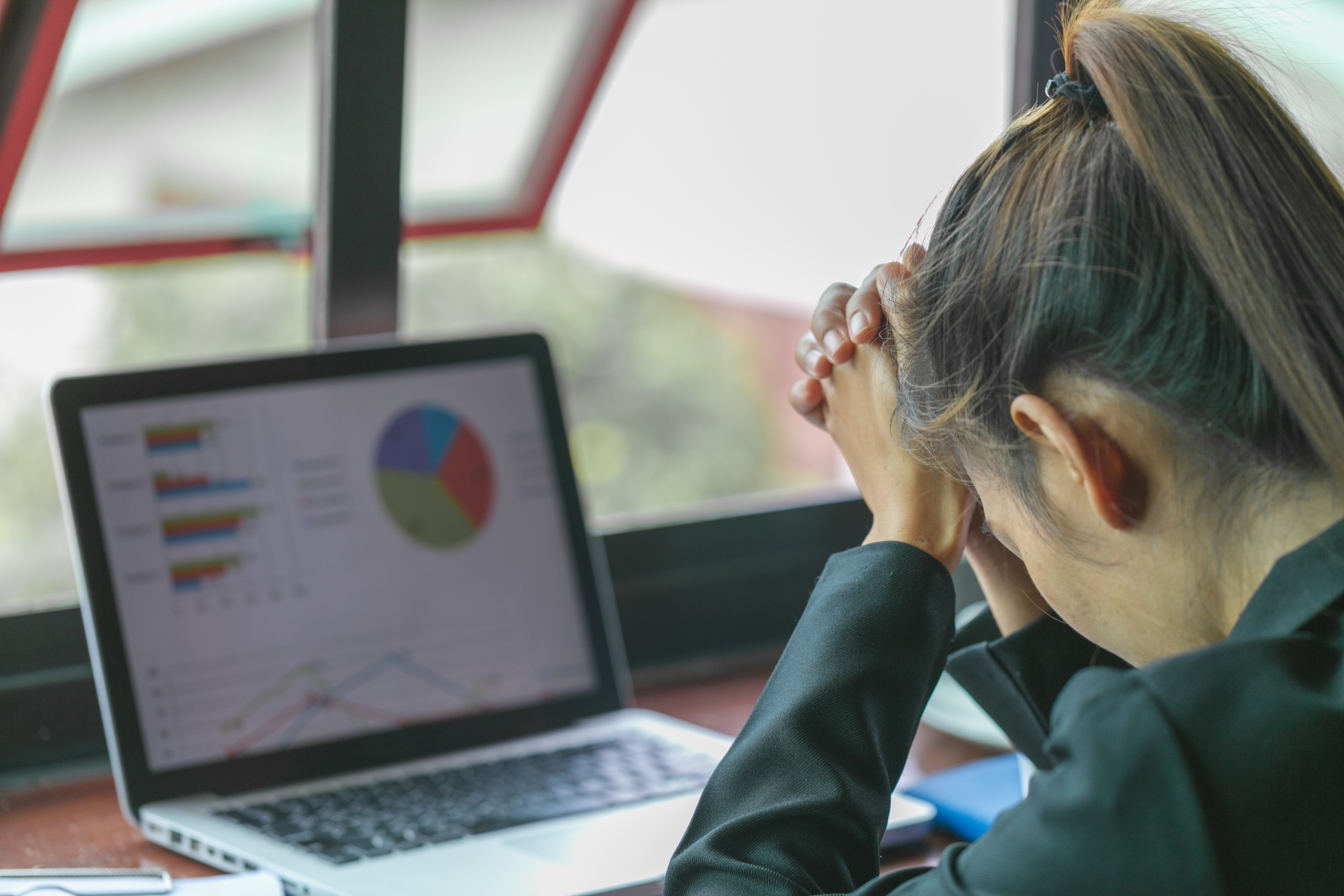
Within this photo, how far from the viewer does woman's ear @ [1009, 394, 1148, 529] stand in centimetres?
61

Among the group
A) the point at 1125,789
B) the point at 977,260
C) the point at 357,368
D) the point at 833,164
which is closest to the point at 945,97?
the point at 833,164

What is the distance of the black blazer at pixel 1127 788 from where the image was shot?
0.53 m

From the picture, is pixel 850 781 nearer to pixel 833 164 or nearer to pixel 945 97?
pixel 945 97

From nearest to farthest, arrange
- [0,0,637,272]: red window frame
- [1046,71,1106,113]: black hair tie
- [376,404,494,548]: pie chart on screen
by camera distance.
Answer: [1046,71,1106,113]: black hair tie → [376,404,494,548]: pie chart on screen → [0,0,637,272]: red window frame

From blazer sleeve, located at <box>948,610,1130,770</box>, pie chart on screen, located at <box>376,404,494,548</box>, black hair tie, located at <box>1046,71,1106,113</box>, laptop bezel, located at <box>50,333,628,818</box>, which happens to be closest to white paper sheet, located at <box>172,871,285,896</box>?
laptop bezel, located at <box>50,333,628,818</box>

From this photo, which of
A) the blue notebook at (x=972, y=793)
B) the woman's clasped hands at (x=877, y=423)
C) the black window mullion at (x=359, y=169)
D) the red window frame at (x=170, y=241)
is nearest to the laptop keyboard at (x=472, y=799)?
the blue notebook at (x=972, y=793)

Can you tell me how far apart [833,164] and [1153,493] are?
95.3 inches

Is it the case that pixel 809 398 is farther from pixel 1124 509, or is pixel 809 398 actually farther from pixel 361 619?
pixel 361 619

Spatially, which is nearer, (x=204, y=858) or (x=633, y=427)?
(x=204, y=858)

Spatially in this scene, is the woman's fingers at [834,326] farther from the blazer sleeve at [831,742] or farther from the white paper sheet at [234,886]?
the white paper sheet at [234,886]

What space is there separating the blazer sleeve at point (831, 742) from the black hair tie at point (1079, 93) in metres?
0.27

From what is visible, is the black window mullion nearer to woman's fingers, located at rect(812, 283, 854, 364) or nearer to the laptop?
the laptop

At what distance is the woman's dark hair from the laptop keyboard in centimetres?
42

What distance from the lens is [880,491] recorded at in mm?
816
